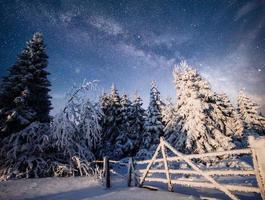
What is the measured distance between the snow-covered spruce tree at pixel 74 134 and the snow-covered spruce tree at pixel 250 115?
31.5 m

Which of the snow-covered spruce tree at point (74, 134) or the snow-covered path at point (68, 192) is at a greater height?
the snow-covered spruce tree at point (74, 134)

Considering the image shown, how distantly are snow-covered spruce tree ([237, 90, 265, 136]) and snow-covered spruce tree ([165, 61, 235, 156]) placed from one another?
2029 centimetres

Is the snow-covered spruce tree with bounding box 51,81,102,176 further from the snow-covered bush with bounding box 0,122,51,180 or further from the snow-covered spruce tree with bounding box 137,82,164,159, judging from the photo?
the snow-covered spruce tree with bounding box 137,82,164,159

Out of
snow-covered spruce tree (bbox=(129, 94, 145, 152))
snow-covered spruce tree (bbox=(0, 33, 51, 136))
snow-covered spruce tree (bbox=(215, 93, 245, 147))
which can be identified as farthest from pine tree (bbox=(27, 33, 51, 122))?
snow-covered spruce tree (bbox=(215, 93, 245, 147))

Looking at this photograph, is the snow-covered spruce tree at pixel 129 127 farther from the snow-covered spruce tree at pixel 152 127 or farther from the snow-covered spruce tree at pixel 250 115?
the snow-covered spruce tree at pixel 250 115

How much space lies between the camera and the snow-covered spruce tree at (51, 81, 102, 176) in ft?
40.2

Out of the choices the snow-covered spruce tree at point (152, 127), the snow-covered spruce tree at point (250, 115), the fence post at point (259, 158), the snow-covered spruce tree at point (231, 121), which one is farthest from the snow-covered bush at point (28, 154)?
the snow-covered spruce tree at point (250, 115)

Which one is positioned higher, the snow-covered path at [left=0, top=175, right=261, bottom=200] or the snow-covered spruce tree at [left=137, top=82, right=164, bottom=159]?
the snow-covered spruce tree at [left=137, top=82, right=164, bottom=159]

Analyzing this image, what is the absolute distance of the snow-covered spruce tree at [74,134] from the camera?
12258mm

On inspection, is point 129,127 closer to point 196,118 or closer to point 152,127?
point 152,127

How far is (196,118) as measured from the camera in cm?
1778

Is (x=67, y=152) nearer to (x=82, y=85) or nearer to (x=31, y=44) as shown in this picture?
(x=82, y=85)

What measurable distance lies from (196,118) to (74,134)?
10840 mm

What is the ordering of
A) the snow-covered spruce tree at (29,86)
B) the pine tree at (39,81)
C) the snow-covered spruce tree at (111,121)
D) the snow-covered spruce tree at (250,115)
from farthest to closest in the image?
the snow-covered spruce tree at (250,115) → the snow-covered spruce tree at (111,121) → the pine tree at (39,81) → the snow-covered spruce tree at (29,86)
